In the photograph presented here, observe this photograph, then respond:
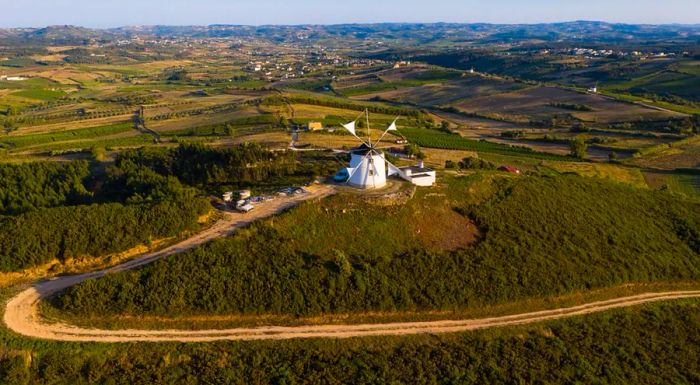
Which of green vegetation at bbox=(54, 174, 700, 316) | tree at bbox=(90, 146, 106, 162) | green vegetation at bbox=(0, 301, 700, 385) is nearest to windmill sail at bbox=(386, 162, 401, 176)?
green vegetation at bbox=(54, 174, 700, 316)

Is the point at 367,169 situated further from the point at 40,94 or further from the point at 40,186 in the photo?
the point at 40,94

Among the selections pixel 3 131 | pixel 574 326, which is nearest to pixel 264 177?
pixel 574 326

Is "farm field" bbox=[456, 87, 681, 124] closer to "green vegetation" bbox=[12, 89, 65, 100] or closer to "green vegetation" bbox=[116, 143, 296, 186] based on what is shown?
"green vegetation" bbox=[116, 143, 296, 186]

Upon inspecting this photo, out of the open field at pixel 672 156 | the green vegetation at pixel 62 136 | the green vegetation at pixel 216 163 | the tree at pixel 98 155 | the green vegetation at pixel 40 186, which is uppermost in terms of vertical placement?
the green vegetation at pixel 216 163

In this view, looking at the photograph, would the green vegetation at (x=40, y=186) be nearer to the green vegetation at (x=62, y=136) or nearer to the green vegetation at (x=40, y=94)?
the green vegetation at (x=62, y=136)

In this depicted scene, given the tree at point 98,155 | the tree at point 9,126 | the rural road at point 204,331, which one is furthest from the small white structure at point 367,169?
the tree at point 9,126

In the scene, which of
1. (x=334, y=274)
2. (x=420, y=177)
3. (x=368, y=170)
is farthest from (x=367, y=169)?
(x=334, y=274)

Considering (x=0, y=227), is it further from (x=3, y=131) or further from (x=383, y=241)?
(x=3, y=131)
